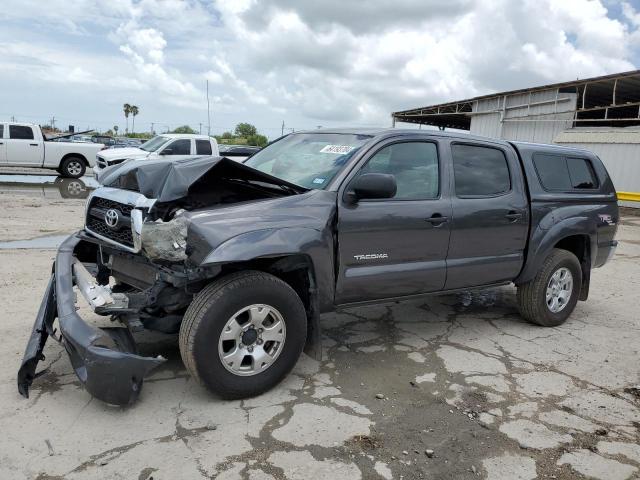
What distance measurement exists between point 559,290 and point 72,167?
16818 mm

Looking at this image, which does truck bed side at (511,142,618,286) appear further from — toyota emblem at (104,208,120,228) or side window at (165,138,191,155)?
side window at (165,138,191,155)

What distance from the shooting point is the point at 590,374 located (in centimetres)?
428

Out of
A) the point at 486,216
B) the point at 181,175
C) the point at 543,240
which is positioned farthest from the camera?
the point at 543,240

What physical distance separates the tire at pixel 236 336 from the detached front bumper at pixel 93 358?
26 centimetres

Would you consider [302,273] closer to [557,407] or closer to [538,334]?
[557,407]

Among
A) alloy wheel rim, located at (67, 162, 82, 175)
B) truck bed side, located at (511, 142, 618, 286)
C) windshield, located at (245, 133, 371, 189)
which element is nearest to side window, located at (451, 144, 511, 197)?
truck bed side, located at (511, 142, 618, 286)

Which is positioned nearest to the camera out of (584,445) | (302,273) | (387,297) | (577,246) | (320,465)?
(320,465)

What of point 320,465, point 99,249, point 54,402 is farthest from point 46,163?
point 320,465

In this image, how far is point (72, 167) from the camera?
17953 mm

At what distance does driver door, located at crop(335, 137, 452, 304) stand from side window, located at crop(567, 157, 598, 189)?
192 centimetres

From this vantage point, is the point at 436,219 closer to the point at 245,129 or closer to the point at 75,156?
the point at 75,156

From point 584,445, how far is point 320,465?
1635 millimetres

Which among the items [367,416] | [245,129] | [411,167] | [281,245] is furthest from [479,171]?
[245,129]

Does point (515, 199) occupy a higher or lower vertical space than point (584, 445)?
higher
